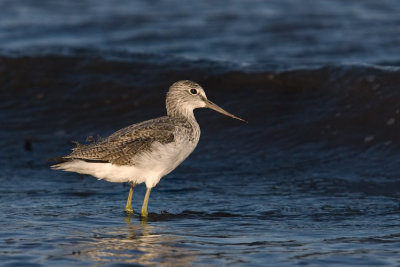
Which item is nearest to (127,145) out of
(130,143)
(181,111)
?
(130,143)

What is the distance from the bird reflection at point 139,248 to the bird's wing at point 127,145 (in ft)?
2.59

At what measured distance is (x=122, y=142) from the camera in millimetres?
8234

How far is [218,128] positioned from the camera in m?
11.9

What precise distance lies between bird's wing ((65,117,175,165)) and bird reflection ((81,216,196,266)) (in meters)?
0.79

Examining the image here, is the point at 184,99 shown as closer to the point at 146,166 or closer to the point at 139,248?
the point at 146,166

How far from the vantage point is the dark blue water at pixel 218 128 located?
7242mm

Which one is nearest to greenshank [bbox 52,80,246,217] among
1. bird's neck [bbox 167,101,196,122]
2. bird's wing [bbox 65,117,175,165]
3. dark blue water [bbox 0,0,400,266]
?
bird's wing [bbox 65,117,175,165]

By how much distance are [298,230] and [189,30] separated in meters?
10.3

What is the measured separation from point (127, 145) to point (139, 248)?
1.50 m

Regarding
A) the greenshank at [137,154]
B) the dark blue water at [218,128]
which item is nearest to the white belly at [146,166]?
the greenshank at [137,154]

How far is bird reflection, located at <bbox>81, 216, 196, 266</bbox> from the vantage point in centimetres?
667

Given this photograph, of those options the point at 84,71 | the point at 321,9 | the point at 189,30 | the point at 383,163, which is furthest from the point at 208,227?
the point at 321,9

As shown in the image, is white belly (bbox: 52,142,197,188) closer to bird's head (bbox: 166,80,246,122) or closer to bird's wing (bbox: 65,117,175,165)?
bird's wing (bbox: 65,117,175,165)

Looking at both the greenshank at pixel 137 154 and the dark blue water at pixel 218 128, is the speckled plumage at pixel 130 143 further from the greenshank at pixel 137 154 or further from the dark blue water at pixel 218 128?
the dark blue water at pixel 218 128
